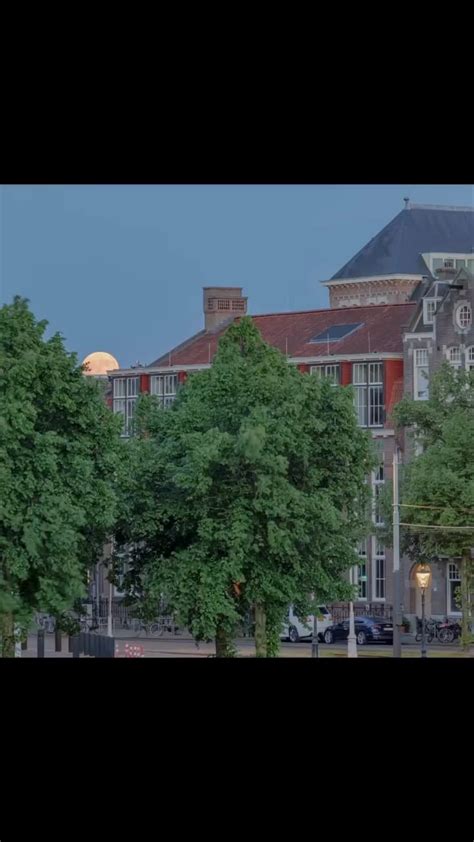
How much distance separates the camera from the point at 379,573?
→ 177ft

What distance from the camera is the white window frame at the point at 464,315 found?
52.4 metres

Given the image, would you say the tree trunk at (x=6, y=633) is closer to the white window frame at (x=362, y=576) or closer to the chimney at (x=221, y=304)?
the white window frame at (x=362, y=576)

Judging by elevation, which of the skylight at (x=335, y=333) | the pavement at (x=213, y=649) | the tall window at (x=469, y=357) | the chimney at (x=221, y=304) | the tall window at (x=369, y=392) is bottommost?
the pavement at (x=213, y=649)

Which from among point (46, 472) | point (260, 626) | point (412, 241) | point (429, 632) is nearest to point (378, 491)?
point (429, 632)

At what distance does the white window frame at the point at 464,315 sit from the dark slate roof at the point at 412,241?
18940 millimetres

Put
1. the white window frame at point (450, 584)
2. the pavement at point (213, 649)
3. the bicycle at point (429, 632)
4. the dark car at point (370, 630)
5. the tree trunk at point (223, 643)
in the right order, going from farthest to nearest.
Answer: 1. the white window frame at point (450, 584)
2. the dark car at point (370, 630)
3. the bicycle at point (429, 632)
4. the pavement at point (213, 649)
5. the tree trunk at point (223, 643)

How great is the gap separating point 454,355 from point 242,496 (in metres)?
18.2

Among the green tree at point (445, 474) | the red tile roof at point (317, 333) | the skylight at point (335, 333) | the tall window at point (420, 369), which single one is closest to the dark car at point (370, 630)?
the green tree at point (445, 474)

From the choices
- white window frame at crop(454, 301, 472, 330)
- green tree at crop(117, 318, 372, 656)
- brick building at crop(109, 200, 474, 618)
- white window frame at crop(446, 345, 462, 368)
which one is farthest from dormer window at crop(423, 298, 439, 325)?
green tree at crop(117, 318, 372, 656)

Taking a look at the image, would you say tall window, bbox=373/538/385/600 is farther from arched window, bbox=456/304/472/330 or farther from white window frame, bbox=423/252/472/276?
white window frame, bbox=423/252/472/276
